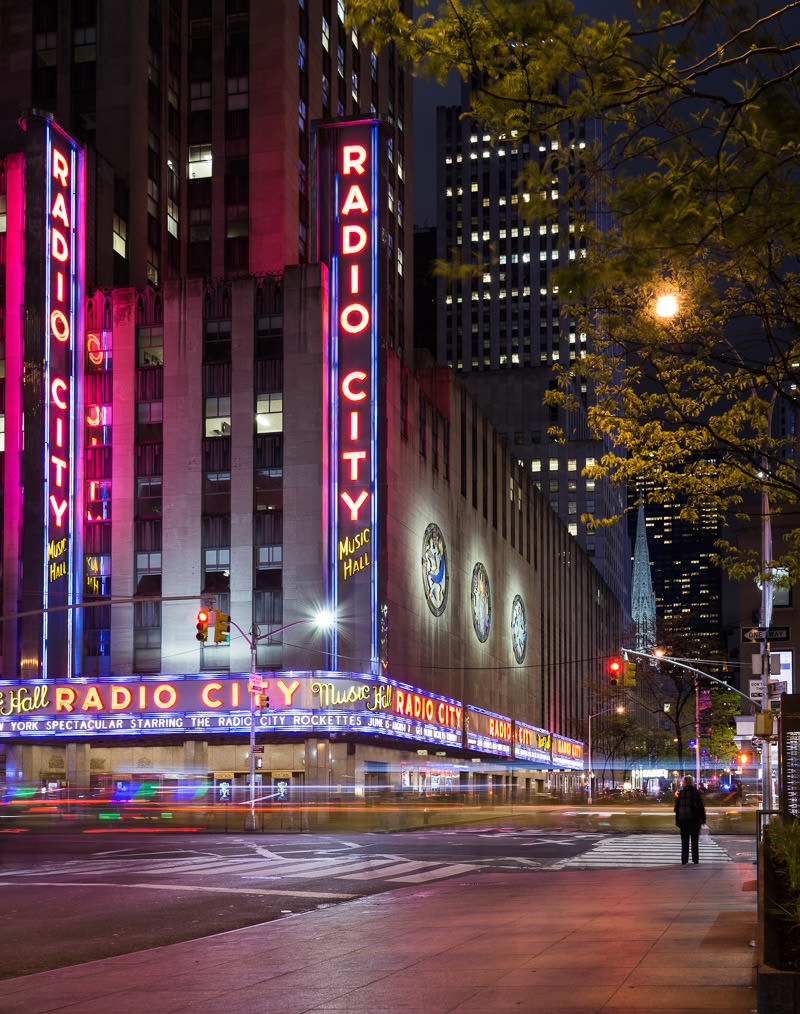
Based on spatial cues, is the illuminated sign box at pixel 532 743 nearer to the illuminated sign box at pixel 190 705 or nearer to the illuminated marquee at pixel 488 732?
the illuminated marquee at pixel 488 732

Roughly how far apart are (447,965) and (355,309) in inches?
2024

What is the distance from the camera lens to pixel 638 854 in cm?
3231

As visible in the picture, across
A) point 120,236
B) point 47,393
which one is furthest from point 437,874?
point 120,236

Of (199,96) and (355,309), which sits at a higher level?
(199,96)

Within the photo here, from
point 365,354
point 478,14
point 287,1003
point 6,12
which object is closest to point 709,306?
point 478,14

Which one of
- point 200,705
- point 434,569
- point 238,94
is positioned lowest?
point 200,705

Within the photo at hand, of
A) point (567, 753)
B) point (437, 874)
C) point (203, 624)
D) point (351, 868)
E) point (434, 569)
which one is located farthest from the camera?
point (567, 753)

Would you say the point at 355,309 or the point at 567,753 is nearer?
the point at 355,309

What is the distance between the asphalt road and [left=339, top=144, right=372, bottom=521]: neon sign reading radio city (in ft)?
66.6

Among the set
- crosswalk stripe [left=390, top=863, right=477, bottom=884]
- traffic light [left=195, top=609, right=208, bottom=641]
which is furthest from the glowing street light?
traffic light [left=195, top=609, right=208, bottom=641]

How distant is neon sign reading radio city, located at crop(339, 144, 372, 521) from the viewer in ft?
200

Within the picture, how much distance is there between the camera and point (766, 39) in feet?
30.9

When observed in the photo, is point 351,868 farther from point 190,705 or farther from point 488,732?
point 488,732

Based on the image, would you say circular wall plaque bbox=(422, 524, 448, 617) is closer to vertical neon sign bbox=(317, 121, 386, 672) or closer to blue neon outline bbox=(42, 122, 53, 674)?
vertical neon sign bbox=(317, 121, 386, 672)
